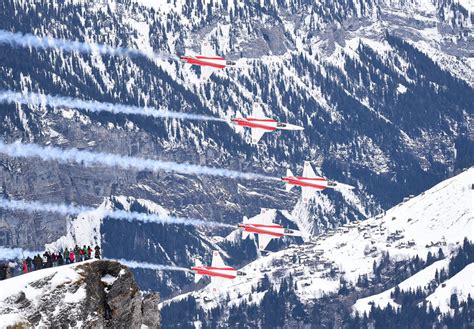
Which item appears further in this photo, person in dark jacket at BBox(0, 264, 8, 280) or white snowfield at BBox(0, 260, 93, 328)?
person in dark jacket at BBox(0, 264, 8, 280)

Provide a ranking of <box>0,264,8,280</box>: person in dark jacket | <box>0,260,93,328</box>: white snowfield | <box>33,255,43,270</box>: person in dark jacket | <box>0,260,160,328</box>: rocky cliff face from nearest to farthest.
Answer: <box>0,260,93,328</box>: white snowfield < <box>0,260,160,328</box>: rocky cliff face < <box>0,264,8,280</box>: person in dark jacket < <box>33,255,43,270</box>: person in dark jacket

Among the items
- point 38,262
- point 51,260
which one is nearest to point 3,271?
point 38,262

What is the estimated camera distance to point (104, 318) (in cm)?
Answer: 16150

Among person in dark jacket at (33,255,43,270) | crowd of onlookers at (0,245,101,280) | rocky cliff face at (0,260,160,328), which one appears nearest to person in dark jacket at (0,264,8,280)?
crowd of onlookers at (0,245,101,280)

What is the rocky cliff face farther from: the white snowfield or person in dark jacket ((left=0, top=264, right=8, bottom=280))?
person in dark jacket ((left=0, top=264, right=8, bottom=280))

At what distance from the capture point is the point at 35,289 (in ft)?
520

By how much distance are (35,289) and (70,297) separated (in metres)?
2.84

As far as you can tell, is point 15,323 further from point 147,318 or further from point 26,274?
point 147,318

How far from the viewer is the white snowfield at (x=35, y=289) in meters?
156

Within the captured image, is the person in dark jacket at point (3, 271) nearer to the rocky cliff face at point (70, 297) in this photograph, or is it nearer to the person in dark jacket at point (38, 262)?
the person in dark jacket at point (38, 262)

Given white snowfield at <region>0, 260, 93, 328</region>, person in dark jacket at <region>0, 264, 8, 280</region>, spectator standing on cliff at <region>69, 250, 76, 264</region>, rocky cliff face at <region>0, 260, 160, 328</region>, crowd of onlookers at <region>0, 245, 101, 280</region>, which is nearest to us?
white snowfield at <region>0, 260, 93, 328</region>

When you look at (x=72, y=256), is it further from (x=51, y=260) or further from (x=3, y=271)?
(x=3, y=271)

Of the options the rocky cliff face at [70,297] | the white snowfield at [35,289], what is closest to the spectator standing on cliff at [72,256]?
the rocky cliff face at [70,297]

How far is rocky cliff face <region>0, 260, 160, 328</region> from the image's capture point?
157 m
